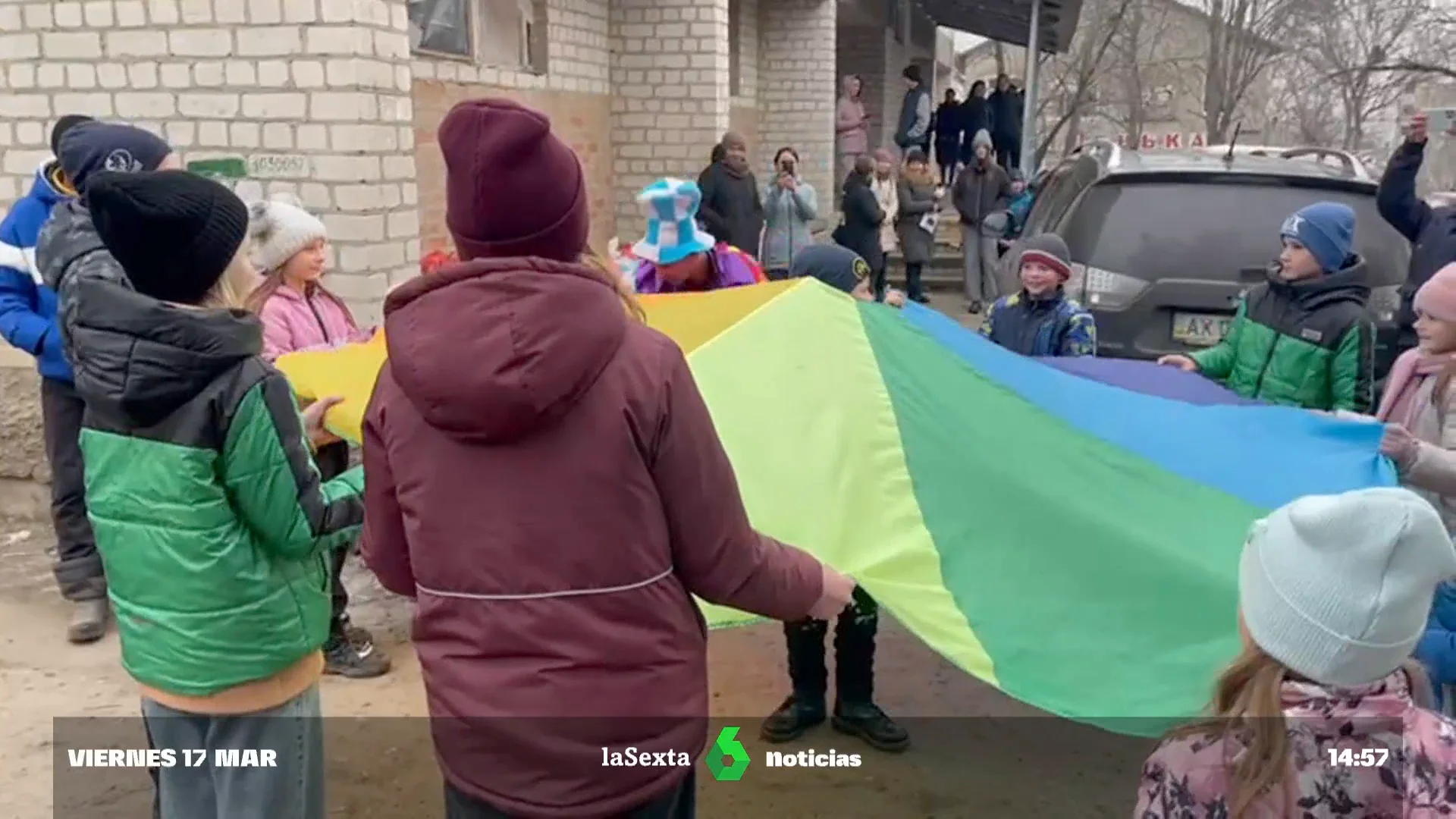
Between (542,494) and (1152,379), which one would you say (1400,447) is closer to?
(1152,379)

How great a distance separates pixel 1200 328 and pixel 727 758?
113 inches

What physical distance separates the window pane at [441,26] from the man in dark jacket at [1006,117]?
10795mm

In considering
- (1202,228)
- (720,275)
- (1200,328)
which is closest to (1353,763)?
(720,275)

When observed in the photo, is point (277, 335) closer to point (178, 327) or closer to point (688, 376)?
point (178, 327)

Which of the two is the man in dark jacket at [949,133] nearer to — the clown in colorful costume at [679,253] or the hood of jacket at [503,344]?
the clown in colorful costume at [679,253]

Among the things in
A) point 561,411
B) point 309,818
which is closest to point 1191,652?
point 561,411

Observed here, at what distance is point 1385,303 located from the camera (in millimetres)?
5254

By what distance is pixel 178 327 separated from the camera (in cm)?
219

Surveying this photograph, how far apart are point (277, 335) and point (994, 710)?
2.69m

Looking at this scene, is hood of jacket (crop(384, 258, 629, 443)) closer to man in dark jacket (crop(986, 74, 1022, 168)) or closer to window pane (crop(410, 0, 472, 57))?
window pane (crop(410, 0, 472, 57))

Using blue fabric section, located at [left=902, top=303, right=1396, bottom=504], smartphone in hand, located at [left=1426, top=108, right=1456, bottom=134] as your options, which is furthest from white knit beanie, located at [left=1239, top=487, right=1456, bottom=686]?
→ smartphone in hand, located at [left=1426, top=108, right=1456, bottom=134]

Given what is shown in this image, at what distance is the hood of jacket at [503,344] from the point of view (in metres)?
1.65

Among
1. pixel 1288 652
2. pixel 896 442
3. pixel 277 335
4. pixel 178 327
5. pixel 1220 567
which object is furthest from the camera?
pixel 277 335

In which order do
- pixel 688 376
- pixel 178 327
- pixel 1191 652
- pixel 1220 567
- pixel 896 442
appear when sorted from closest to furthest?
pixel 688 376 → pixel 178 327 → pixel 1191 652 → pixel 1220 567 → pixel 896 442
